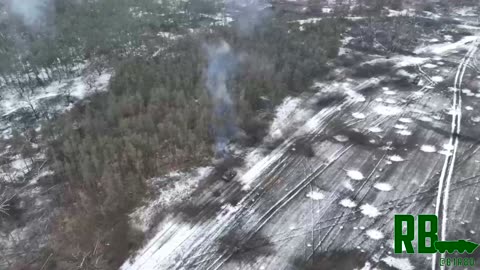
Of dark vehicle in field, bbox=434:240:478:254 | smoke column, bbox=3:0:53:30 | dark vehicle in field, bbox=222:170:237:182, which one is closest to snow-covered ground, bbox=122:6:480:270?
dark vehicle in field, bbox=222:170:237:182

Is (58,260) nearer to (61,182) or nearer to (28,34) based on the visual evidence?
(61,182)

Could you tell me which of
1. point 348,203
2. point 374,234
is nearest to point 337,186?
point 348,203

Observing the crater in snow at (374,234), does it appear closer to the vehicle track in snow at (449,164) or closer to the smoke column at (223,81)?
the vehicle track in snow at (449,164)

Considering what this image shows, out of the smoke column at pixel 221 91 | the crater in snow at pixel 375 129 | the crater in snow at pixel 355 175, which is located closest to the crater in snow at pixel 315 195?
the crater in snow at pixel 355 175

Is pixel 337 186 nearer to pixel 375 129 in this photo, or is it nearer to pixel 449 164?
pixel 375 129

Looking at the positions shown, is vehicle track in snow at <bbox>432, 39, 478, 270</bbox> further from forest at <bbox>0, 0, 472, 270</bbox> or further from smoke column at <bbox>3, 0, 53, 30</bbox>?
smoke column at <bbox>3, 0, 53, 30</bbox>
